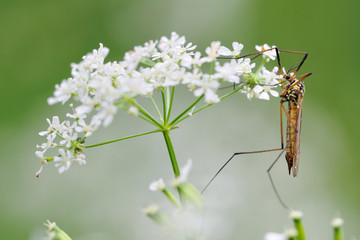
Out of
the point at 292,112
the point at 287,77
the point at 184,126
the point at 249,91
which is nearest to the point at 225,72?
the point at 249,91

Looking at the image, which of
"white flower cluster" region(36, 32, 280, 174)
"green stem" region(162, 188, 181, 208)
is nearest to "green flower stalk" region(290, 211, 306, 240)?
"green stem" region(162, 188, 181, 208)

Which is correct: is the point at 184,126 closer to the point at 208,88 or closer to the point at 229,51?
the point at 229,51

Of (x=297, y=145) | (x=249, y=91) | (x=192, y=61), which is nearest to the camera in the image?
(x=192, y=61)

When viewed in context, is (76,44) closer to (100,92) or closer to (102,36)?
(102,36)

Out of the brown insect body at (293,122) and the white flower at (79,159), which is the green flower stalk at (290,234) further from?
the brown insect body at (293,122)

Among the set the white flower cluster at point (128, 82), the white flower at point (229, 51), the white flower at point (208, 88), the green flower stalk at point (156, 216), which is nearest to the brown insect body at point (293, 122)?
the white flower cluster at point (128, 82)

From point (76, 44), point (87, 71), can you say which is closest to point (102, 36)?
point (76, 44)
